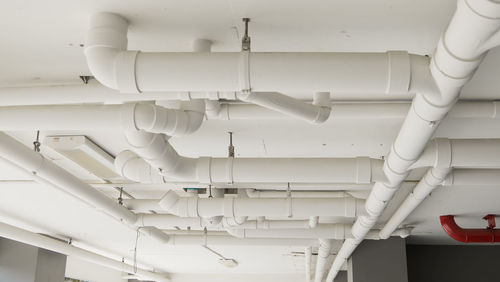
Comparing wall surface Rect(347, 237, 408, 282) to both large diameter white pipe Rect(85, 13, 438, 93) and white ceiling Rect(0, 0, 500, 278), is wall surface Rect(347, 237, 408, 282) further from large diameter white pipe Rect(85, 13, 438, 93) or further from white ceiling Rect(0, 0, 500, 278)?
large diameter white pipe Rect(85, 13, 438, 93)

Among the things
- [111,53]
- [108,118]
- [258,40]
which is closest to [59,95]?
[108,118]

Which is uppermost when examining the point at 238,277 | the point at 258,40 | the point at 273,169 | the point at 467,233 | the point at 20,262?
the point at 258,40

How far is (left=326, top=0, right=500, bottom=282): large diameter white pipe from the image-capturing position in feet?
5.27

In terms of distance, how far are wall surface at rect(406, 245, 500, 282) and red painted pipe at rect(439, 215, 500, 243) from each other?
70.3 inches

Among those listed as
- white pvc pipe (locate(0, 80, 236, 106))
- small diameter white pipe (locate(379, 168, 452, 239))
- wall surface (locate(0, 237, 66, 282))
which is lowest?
wall surface (locate(0, 237, 66, 282))

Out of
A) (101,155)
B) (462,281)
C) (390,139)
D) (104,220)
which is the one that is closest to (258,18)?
(390,139)

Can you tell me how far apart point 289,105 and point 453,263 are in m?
6.00

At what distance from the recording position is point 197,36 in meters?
2.43

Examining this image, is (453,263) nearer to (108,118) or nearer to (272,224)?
(272,224)

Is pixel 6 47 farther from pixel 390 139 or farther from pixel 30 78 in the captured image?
pixel 390 139

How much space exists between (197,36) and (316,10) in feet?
1.85

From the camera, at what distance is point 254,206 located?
404cm

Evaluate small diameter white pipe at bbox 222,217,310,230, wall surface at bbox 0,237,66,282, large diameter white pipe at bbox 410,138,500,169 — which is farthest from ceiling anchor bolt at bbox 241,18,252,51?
wall surface at bbox 0,237,66,282

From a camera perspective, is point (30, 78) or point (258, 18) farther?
point (30, 78)
